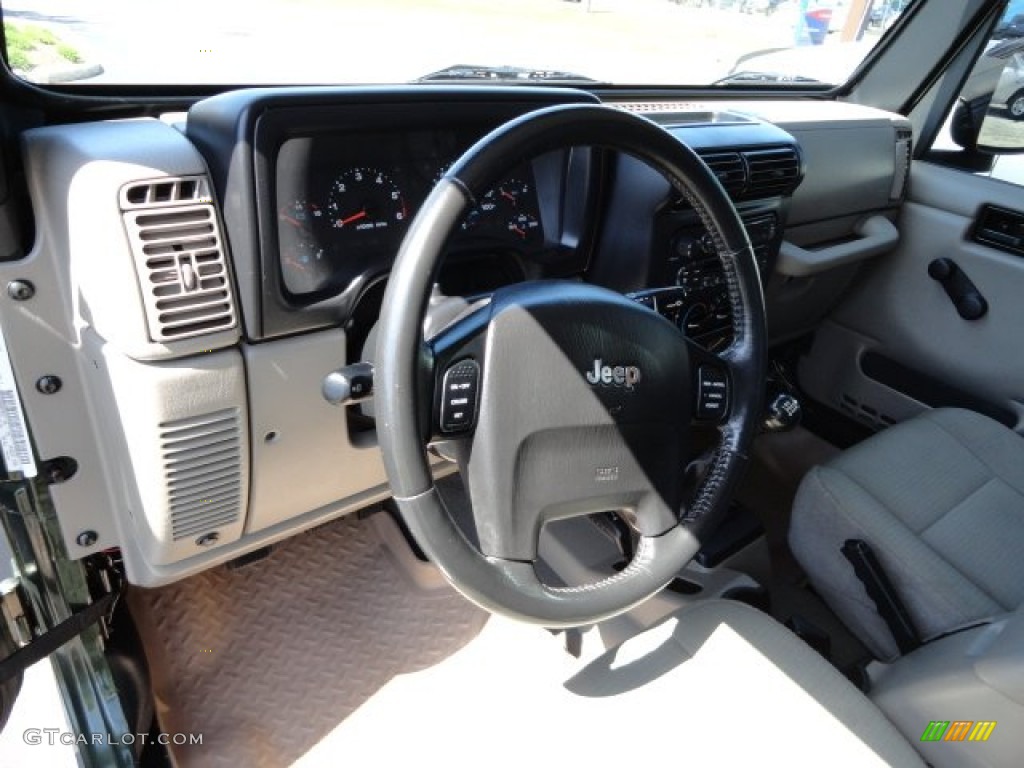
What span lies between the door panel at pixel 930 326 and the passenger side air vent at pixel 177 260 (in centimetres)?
216

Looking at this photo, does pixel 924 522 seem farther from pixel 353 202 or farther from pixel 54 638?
pixel 54 638

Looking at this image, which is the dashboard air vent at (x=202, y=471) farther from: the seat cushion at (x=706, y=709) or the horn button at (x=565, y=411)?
the seat cushion at (x=706, y=709)

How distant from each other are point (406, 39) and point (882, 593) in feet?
4.71

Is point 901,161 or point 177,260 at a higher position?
point 177,260

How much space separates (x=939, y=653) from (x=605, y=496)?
0.66m

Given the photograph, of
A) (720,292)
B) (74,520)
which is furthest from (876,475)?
(74,520)

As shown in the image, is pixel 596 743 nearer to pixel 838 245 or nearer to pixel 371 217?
pixel 371 217

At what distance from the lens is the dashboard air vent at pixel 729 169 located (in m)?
1.65

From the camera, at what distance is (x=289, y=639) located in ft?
5.80

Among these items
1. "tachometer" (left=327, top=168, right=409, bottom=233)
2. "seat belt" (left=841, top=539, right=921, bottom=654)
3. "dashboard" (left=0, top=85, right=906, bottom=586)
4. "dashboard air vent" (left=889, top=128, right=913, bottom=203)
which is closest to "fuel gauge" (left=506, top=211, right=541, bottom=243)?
"dashboard" (left=0, top=85, right=906, bottom=586)

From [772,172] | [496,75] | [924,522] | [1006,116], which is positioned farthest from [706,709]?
[1006,116]

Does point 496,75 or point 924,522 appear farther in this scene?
point 496,75

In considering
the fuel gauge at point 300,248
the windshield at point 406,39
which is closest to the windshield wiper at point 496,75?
the windshield at point 406,39

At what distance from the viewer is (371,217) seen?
3.82 feet
